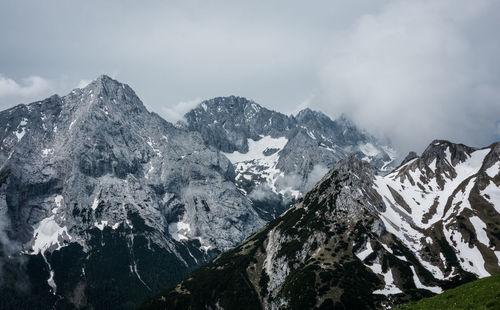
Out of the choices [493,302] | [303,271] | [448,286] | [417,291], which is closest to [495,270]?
[448,286]

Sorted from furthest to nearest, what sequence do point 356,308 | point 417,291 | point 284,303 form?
point 284,303 → point 417,291 → point 356,308

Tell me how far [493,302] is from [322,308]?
147352mm

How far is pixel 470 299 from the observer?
34.8 metres

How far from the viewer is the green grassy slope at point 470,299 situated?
32469 millimetres

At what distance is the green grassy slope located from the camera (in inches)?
1278

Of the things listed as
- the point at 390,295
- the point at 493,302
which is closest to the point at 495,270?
the point at 390,295

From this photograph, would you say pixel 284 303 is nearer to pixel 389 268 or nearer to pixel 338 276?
pixel 338 276

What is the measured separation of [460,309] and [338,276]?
160500 mm

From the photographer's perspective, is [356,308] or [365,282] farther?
[365,282]

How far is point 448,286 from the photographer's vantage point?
7175 inches

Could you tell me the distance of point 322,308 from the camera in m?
169

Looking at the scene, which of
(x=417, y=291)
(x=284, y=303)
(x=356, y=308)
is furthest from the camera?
(x=284, y=303)

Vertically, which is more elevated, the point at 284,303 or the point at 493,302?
the point at 284,303

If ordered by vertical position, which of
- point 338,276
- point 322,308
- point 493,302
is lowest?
point 493,302
